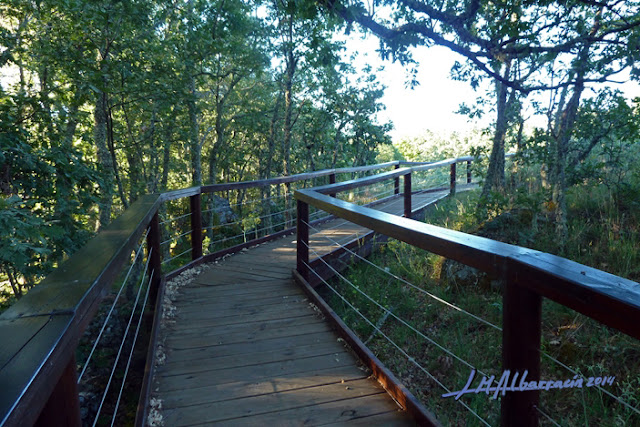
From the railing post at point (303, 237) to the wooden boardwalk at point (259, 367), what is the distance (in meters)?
0.22

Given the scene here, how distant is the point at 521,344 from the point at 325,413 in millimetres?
1253

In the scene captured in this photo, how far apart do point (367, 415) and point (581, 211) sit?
5.55 m

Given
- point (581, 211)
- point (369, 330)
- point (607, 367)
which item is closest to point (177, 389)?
point (369, 330)

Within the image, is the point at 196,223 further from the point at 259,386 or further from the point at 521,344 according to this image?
the point at 521,344

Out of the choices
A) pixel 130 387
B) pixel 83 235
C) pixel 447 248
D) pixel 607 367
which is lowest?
pixel 130 387

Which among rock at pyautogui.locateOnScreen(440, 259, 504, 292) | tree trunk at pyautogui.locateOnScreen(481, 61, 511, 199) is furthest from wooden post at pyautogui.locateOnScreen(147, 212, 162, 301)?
tree trunk at pyautogui.locateOnScreen(481, 61, 511, 199)

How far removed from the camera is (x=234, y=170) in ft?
79.5

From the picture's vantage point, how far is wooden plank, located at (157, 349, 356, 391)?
2.59 meters

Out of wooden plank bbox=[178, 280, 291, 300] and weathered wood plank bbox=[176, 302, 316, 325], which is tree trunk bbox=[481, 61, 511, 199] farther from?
weathered wood plank bbox=[176, 302, 316, 325]

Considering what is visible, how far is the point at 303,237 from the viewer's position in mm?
4422

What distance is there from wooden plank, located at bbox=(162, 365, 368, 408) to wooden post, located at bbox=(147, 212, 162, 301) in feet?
5.73

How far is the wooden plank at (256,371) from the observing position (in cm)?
259

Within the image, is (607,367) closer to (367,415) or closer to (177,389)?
(367,415)

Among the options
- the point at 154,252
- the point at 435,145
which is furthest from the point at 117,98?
the point at 435,145
